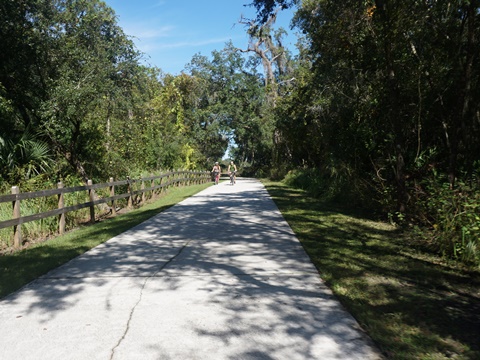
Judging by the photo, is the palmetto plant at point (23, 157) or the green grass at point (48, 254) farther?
the palmetto plant at point (23, 157)

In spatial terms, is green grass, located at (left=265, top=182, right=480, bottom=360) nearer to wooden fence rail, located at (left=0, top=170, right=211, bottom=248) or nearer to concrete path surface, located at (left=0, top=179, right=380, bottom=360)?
concrete path surface, located at (left=0, top=179, right=380, bottom=360)

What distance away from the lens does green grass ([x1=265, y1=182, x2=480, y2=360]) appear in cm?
371

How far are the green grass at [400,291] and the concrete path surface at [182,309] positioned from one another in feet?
0.81

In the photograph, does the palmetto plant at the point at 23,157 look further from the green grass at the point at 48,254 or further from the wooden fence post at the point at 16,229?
the wooden fence post at the point at 16,229

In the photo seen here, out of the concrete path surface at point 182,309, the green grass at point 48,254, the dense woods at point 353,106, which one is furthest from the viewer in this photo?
the dense woods at point 353,106

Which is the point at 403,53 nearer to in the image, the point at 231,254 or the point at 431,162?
the point at 431,162

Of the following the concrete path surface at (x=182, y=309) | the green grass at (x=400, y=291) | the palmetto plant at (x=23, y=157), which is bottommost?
the concrete path surface at (x=182, y=309)

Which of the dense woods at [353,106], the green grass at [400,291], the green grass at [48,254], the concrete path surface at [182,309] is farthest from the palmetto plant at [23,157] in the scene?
the green grass at [400,291]

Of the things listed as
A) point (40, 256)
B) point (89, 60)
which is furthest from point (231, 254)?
point (89, 60)

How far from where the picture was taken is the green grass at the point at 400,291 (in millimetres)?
3713

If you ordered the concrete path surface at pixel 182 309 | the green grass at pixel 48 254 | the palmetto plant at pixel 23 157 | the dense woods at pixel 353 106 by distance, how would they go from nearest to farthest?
the concrete path surface at pixel 182 309, the green grass at pixel 48 254, the dense woods at pixel 353 106, the palmetto plant at pixel 23 157

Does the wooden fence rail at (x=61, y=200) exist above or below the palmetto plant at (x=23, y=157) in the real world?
below

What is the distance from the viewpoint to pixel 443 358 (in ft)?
11.2

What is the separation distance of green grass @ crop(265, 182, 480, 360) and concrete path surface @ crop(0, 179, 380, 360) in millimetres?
248
